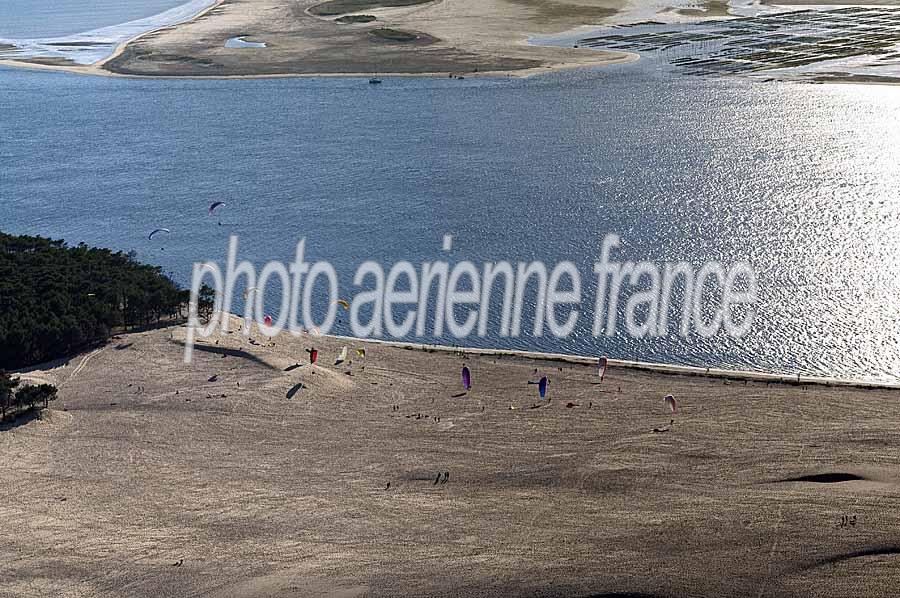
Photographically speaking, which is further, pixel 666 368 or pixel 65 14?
pixel 65 14

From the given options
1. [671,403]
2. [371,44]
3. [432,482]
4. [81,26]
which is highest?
[81,26]

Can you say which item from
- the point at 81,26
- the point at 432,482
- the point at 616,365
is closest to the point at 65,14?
Result: the point at 81,26

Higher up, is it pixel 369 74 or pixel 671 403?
pixel 369 74

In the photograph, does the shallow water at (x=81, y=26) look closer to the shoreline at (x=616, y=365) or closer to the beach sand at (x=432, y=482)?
the shoreline at (x=616, y=365)

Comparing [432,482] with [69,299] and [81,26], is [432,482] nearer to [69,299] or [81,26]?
[69,299]

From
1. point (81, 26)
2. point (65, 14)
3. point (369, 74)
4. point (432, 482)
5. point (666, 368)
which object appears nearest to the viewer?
point (432, 482)

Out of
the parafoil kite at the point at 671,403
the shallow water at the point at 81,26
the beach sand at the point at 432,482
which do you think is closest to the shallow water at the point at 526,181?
the parafoil kite at the point at 671,403
